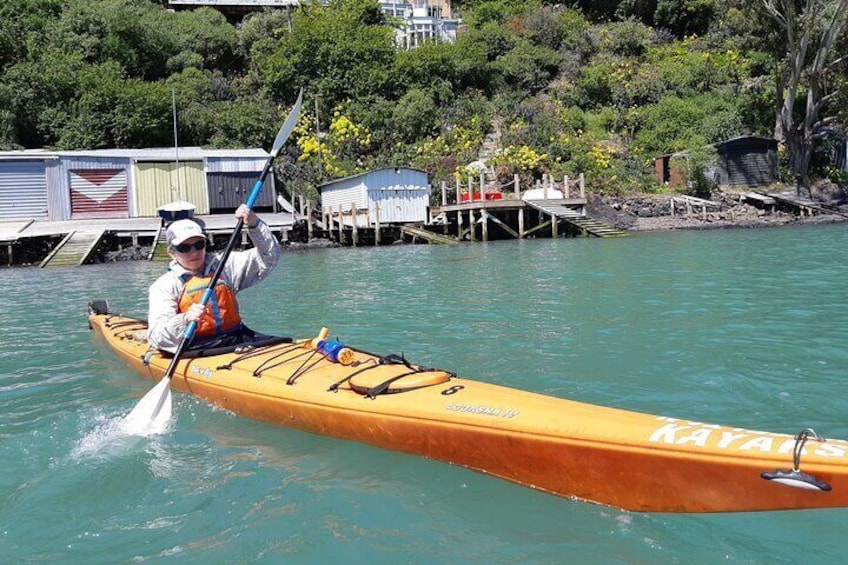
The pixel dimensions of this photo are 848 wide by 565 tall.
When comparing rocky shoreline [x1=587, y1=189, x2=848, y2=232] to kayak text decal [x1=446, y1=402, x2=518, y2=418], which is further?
rocky shoreline [x1=587, y1=189, x2=848, y2=232]

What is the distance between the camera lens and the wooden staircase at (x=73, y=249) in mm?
21734

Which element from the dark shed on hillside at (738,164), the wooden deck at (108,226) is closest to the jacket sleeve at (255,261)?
the wooden deck at (108,226)

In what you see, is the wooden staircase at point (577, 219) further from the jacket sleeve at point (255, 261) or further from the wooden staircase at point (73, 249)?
the jacket sleeve at point (255, 261)

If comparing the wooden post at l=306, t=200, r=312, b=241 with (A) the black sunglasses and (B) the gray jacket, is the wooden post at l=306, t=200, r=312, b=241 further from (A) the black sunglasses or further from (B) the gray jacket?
(A) the black sunglasses

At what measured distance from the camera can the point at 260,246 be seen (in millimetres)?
5930

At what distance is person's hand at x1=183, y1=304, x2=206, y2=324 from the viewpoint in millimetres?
5316

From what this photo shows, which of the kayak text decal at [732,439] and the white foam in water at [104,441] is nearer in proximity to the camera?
the kayak text decal at [732,439]

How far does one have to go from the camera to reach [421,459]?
417cm

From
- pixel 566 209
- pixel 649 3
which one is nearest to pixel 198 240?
pixel 566 209

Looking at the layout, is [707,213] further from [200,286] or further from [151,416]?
[151,416]

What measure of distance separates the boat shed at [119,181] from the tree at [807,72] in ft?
74.7

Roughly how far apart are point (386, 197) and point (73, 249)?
11093 mm

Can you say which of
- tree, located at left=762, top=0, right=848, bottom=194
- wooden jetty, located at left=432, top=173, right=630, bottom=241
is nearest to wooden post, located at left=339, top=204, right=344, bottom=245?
wooden jetty, located at left=432, top=173, right=630, bottom=241

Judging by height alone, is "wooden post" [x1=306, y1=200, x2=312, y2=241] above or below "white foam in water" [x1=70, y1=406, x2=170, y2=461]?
above
